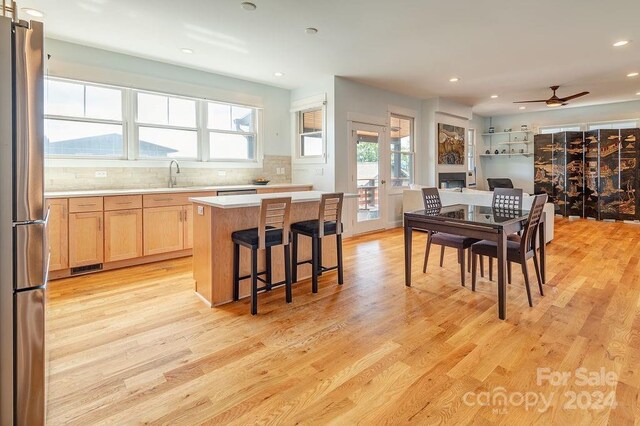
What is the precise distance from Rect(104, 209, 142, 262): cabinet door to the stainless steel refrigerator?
2.88 m

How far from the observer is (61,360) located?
2.20 metres

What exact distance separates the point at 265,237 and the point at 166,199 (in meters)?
2.18

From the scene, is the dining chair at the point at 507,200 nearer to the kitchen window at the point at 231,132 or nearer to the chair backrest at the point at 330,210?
the chair backrest at the point at 330,210

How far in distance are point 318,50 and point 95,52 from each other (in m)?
2.78

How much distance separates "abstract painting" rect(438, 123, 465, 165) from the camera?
304 inches

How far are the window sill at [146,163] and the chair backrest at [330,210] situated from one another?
2845 mm

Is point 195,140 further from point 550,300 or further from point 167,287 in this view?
point 550,300

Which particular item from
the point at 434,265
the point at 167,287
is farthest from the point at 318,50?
the point at 167,287

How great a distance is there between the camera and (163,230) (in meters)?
4.45

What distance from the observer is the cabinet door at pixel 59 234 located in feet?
12.1

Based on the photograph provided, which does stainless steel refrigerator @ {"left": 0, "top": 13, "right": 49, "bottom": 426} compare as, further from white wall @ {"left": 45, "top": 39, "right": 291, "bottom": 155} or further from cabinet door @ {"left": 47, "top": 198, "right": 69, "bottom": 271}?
white wall @ {"left": 45, "top": 39, "right": 291, "bottom": 155}

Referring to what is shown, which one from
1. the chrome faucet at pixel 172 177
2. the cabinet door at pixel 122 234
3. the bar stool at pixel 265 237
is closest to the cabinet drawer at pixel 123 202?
the cabinet door at pixel 122 234

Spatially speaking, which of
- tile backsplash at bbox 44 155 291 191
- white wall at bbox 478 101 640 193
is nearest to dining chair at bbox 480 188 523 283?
tile backsplash at bbox 44 155 291 191

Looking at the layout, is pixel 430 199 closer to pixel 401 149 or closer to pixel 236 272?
pixel 236 272
